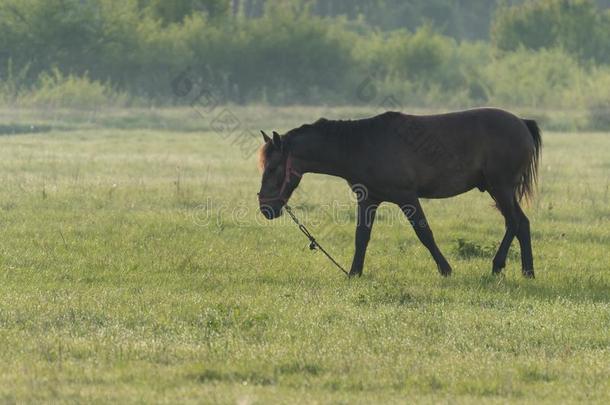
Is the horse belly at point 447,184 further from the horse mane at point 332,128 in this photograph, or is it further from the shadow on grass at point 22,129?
the shadow on grass at point 22,129

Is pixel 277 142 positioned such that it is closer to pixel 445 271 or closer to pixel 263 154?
pixel 263 154

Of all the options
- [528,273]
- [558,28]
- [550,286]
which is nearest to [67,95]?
[558,28]

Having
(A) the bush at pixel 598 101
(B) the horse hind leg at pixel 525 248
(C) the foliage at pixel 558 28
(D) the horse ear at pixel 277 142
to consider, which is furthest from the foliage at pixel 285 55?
(D) the horse ear at pixel 277 142

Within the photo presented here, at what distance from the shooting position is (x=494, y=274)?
1330 cm

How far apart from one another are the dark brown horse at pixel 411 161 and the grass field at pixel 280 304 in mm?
671

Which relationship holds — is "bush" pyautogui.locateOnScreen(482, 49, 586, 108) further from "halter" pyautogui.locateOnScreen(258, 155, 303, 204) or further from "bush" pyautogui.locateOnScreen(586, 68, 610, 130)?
"halter" pyautogui.locateOnScreen(258, 155, 303, 204)

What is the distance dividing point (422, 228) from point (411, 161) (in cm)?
75

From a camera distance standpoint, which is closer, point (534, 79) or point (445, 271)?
point (445, 271)

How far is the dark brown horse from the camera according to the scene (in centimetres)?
1309

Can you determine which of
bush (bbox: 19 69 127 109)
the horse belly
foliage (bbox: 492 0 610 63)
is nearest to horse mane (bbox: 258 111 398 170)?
the horse belly

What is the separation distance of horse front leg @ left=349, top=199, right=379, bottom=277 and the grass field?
243 millimetres

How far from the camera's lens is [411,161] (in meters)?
13.3

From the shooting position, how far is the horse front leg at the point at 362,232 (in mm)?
13312

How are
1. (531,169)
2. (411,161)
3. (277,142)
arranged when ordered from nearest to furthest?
1. (277,142)
2. (411,161)
3. (531,169)
